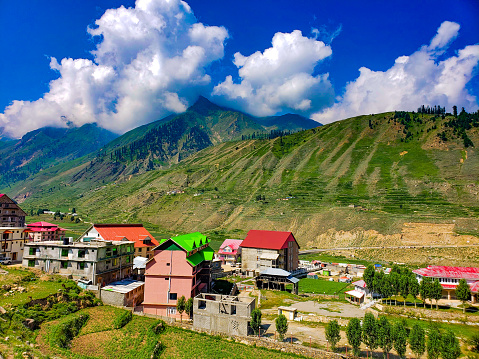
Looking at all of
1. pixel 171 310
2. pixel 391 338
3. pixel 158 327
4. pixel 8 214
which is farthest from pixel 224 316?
pixel 8 214

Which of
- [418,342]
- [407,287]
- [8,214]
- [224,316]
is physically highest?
[8,214]

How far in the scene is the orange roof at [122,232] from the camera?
177 ft

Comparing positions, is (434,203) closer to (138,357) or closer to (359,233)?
(359,233)

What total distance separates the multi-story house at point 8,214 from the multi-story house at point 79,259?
3670cm

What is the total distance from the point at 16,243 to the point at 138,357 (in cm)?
3571

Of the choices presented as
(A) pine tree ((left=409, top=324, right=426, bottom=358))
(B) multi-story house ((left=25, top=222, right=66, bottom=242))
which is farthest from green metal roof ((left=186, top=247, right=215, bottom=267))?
(B) multi-story house ((left=25, top=222, right=66, bottom=242))

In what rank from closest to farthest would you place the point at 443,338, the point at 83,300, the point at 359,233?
the point at 443,338, the point at 83,300, the point at 359,233

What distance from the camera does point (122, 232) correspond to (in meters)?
57.5

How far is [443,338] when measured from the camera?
82.0 feet

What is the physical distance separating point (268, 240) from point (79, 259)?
40278 millimetres

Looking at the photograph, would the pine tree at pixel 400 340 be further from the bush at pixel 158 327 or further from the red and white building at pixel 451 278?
the red and white building at pixel 451 278

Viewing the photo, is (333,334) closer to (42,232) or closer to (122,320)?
(122,320)

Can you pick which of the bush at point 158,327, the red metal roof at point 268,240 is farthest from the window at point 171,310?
the red metal roof at point 268,240

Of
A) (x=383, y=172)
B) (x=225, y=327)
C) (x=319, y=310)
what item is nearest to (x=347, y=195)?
(x=383, y=172)
